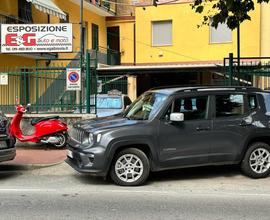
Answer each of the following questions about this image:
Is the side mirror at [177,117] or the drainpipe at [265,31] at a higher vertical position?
the drainpipe at [265,31]

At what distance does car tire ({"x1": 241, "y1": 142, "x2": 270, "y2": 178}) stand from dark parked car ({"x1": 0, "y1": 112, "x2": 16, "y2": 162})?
456 cm

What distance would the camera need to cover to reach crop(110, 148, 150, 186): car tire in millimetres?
8988

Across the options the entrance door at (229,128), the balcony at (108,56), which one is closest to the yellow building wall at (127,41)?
the balcony at (108,56)

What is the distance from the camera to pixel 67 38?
1532 cm

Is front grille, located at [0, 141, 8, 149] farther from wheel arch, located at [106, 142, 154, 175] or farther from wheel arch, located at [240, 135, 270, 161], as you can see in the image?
wheel arch, located at [240, 135, 270, 161]

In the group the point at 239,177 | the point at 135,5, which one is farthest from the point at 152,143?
the point at 135,5

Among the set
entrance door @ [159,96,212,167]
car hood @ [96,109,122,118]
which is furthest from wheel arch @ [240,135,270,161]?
car hood @ [96,109,122,118]

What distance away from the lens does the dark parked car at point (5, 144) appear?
968 cm

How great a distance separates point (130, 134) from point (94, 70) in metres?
6.39

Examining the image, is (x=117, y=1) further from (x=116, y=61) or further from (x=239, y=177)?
(x=239, y=177)

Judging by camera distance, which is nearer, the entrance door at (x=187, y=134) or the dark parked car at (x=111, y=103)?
the entrance door at (x=187, y=134)

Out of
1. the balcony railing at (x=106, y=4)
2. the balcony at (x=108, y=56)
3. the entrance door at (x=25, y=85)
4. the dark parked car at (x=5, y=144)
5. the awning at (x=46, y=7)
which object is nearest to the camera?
the dark parked car at (x=5, y=144)

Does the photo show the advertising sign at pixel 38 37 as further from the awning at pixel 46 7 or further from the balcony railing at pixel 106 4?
the balcony railing at pixel 106 4

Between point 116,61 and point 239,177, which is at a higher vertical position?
point 116,61
